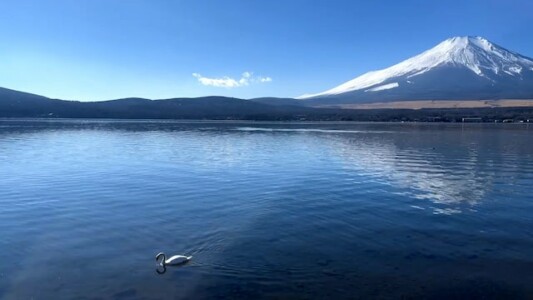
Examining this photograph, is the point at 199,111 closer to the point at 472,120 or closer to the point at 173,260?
the point at 472,120

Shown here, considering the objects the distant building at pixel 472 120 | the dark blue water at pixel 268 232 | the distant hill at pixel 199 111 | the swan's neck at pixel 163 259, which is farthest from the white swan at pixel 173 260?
the distant building at pixel 472 120

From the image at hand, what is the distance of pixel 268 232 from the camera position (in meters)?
13.1

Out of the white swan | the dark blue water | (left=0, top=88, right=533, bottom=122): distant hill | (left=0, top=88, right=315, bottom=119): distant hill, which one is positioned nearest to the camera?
the dark blue water

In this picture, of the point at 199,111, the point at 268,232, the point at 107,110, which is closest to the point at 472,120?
the point at 199,111

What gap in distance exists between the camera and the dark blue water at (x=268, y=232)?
9312 mm

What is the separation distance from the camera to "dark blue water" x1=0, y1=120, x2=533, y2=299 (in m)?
9.31

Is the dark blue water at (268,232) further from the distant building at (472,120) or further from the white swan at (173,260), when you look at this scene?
the distant building at (472,120)

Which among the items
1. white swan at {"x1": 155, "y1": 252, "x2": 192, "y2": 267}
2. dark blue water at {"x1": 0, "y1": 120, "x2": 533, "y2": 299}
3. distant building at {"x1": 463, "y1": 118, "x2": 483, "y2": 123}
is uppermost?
white swan at {"x1": 155, "y1": 252, "x2": 192, "y2": 267}

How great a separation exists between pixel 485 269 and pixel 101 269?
828cm

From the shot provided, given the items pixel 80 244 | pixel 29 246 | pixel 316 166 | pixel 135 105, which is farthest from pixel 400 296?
pixel 135 105

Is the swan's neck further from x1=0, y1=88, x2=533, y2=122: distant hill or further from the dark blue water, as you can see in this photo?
x1=0, y1=88, x2=533, y2=122: distant hill

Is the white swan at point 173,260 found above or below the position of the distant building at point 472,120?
above

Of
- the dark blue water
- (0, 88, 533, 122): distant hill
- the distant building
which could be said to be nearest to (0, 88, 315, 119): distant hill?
(0, 88, 533, 122): distant hill

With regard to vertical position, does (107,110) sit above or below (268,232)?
above
